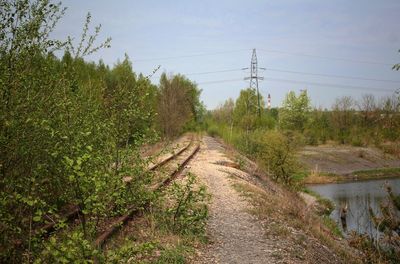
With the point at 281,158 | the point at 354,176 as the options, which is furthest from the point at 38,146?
the point at 354,176

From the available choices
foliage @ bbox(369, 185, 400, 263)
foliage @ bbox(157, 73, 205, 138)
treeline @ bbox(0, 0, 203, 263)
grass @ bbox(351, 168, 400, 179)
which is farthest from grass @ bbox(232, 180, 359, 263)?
→ grass @ bbox(351, 168, 400, 179)

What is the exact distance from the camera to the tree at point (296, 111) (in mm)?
77875

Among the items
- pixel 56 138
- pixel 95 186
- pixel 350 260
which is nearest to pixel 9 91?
pixel 56 138

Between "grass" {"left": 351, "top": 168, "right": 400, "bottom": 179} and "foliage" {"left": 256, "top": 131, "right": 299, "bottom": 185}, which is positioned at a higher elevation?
"foliage" {"left": 256, "top": 131, "right": 299, "bottom": 185}

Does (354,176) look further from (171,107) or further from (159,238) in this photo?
(159,238)

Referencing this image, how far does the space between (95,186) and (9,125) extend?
136 centimetres

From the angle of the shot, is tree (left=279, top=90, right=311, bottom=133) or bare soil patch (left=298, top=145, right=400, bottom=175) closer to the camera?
bare soil patch (left=298, top=145, right=400, bottom=175)

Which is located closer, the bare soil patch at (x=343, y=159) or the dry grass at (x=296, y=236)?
the dry grass at (x=296, y=236)

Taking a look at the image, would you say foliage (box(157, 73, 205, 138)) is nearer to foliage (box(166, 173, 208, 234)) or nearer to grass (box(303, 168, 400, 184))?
grass (box(303, 168, 400, 184))

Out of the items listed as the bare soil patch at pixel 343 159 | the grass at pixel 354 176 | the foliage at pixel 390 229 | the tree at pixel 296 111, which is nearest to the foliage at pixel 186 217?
the foliage at pixel 390 229

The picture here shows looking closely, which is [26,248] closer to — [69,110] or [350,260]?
[69,110]

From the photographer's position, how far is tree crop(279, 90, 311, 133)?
77875 mm

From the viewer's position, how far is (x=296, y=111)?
259 feet

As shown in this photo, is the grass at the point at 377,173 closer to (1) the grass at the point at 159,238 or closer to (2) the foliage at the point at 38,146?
(1) the grass at the point at 159,238
